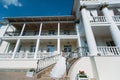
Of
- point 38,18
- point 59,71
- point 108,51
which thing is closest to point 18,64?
point 59,71

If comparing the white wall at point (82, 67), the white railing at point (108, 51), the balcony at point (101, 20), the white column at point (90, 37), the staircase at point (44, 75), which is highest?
the balcony at point (101, 20)

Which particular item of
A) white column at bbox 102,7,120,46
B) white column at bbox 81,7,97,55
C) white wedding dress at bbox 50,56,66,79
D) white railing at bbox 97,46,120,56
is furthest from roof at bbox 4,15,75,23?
white wedding dress at bbox 50,56,66,79

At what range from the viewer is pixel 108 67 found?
24.1 feet

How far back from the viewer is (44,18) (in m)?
16.2

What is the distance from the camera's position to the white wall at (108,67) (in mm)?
7039

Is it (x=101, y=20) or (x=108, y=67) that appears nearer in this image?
(x=108, y=67)

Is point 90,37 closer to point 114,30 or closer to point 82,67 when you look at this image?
point 114,30

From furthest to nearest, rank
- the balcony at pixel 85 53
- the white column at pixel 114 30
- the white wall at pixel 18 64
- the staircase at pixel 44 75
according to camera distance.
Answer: the white wall at pixel 18 64
the white column at pixel 114 30
the balcony at pixel 85 53
the staircase at pixel 44 75

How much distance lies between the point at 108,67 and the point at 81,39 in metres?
6.93

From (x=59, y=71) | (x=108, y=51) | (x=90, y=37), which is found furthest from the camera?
(x=90, y=37)

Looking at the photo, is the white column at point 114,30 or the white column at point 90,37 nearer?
the white column at point 90,37

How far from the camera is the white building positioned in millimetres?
7629

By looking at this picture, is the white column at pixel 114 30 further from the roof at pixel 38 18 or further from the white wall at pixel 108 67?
the roof at pixel 38 18

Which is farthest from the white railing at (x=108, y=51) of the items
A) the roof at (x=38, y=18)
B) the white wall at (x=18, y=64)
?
the roof at (x=38, y=18)
